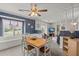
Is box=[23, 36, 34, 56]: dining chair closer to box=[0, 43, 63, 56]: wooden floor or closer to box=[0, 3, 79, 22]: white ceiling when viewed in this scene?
box=[0, 43, 63, 56]: wooden floor

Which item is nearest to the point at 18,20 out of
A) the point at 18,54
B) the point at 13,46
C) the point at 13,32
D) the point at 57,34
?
the point at 13,32

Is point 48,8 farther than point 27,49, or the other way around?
point 27,49

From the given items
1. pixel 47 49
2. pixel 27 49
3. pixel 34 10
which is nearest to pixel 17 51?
pixel 27 49

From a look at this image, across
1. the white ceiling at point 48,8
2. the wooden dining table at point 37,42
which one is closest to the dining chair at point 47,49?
the wooden dining table at point 37,42

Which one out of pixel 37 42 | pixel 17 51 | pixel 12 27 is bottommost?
pixel 17 51

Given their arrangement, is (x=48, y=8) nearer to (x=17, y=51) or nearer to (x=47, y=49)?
(x=47, y=49)

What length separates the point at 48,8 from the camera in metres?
1.90

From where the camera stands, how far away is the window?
1.90 m

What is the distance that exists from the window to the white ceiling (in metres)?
0.19

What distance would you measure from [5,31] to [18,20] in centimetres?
29

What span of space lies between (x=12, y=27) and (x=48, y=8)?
0.70 meters

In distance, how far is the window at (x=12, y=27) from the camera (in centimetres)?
190

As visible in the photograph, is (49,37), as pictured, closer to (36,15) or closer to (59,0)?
(36,15)

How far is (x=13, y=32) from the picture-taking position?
1.95 metres
